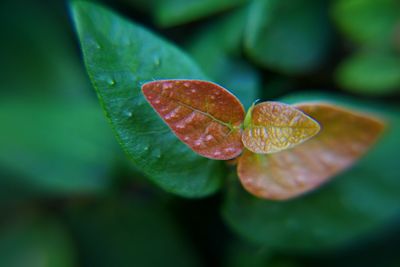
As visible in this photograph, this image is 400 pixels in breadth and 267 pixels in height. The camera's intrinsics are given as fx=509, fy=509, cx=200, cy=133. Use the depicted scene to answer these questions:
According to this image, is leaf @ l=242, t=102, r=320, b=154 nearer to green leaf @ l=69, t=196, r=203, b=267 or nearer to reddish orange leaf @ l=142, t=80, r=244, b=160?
reddish orange leaf @ l=142, t=80, r=244, b=160

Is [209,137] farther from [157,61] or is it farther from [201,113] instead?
[157,61]

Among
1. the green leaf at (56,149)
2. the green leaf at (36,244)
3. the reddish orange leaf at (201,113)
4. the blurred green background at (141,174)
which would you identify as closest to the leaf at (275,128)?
the reddish orange leaf at (201,113)

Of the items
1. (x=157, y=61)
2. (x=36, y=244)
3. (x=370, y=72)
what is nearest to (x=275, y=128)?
(x=157, y=61)

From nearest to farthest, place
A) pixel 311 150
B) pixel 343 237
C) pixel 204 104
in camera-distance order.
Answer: pixel 204 104
pixel 311 150
pixel 343 237

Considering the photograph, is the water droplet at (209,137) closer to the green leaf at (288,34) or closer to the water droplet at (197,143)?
the water droplet at (197,143)

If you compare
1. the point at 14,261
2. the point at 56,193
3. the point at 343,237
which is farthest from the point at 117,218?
the point at 343,237

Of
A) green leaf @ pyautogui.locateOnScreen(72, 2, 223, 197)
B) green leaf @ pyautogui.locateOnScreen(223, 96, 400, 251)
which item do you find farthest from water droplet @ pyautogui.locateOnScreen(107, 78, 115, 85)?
green leaf @ pyautogui.locateOnScreen(223, 96, 400, 251)

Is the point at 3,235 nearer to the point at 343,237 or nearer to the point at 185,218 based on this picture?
the point at 185,218
